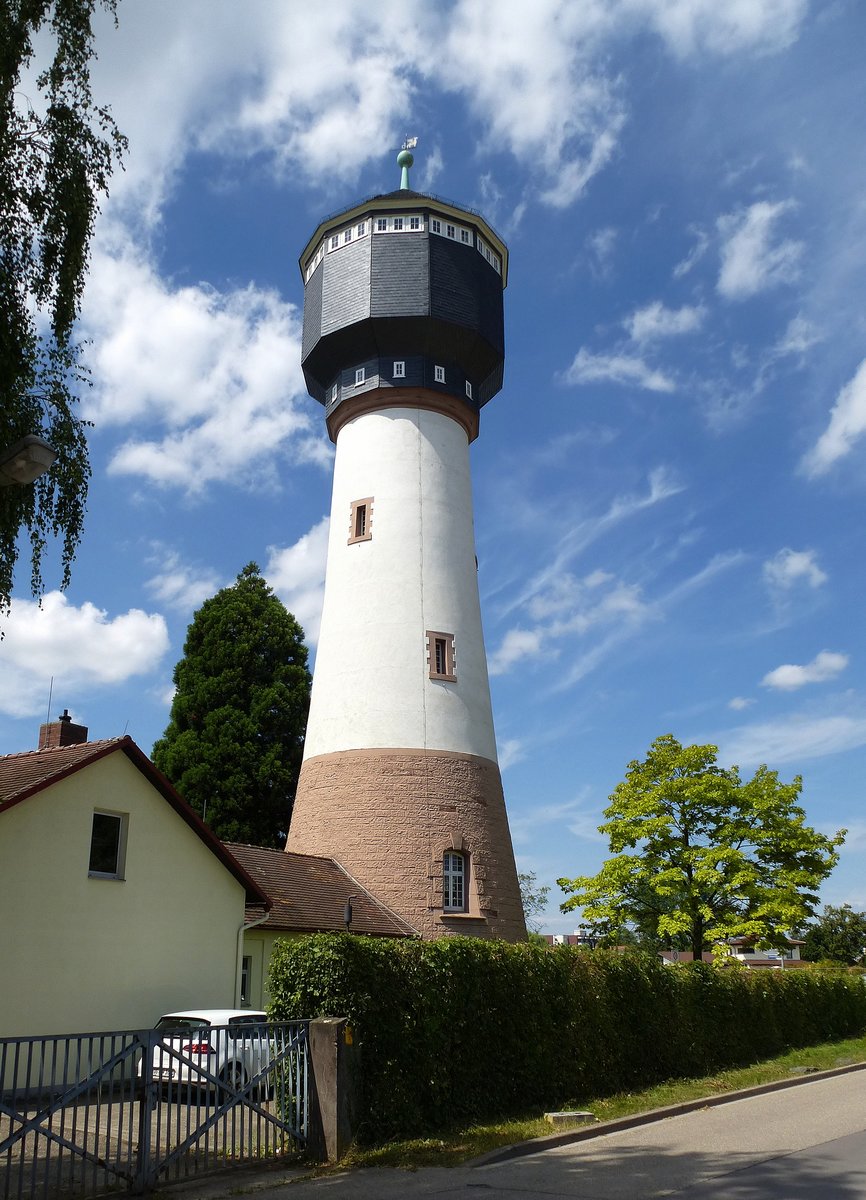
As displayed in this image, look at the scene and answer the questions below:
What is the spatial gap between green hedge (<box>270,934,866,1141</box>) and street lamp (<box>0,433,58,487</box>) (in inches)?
263

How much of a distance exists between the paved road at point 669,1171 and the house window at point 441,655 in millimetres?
14825

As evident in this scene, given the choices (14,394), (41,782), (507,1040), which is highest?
(14,394)

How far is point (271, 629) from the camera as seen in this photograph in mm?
39188

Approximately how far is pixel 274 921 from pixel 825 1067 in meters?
11.3

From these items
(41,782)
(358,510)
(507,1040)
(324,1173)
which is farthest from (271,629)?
(324,1173)

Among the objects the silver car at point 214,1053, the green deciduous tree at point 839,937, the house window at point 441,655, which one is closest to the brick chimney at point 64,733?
the house window at point 441,655

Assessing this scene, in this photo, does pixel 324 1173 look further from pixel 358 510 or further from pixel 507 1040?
pixel 358 510

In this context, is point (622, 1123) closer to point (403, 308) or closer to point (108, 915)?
point (108, 915)

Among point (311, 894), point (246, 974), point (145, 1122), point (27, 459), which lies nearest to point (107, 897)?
point (246, 974)

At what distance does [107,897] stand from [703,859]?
1761cm

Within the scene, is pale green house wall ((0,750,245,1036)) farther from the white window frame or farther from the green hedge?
the green hedge

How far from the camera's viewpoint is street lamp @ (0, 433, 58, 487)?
9.53 meters

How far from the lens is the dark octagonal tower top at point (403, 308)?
2981cm

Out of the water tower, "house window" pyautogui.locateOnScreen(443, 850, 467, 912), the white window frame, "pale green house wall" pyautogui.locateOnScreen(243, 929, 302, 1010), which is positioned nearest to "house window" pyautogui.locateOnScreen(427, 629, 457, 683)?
the water tower
